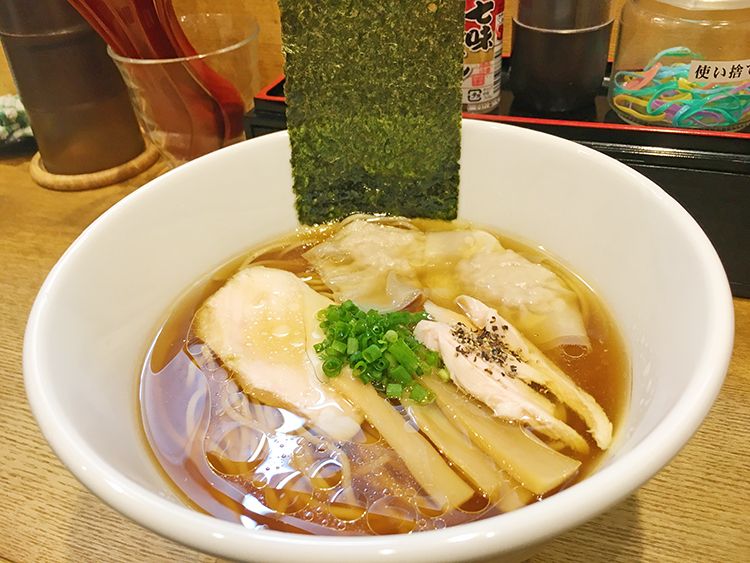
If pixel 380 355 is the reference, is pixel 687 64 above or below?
above

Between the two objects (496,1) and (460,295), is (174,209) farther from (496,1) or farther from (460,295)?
(496,1)

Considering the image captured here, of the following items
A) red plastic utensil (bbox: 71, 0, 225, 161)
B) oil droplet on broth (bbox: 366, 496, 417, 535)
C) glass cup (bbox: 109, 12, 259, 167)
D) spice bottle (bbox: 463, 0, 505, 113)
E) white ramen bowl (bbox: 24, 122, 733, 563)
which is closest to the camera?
white ramen bowl (bbox: 24, 122, 733, 563)

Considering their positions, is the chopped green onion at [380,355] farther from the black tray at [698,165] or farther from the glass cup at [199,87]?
the glass cup at [199,87]

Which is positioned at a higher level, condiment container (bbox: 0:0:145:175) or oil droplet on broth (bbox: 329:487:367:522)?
condiment container (bbox: 0:0:145:175)

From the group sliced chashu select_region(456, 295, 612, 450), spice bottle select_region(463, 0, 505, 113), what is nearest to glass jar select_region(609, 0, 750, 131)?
spice bottle select_region(463, 0, 505, 113)

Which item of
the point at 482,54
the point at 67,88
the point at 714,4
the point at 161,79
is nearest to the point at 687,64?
the point at 714,4

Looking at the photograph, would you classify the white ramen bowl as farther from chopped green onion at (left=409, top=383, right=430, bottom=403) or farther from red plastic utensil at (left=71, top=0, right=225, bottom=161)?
red plastic utensil at (left=71, top=0, right=225, bottom=161)

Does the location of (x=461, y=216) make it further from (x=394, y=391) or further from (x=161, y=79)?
(x=161, y=79)

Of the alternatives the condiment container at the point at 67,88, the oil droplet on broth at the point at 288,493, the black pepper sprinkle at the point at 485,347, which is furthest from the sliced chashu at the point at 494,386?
the condiment container at the point at 67,88
